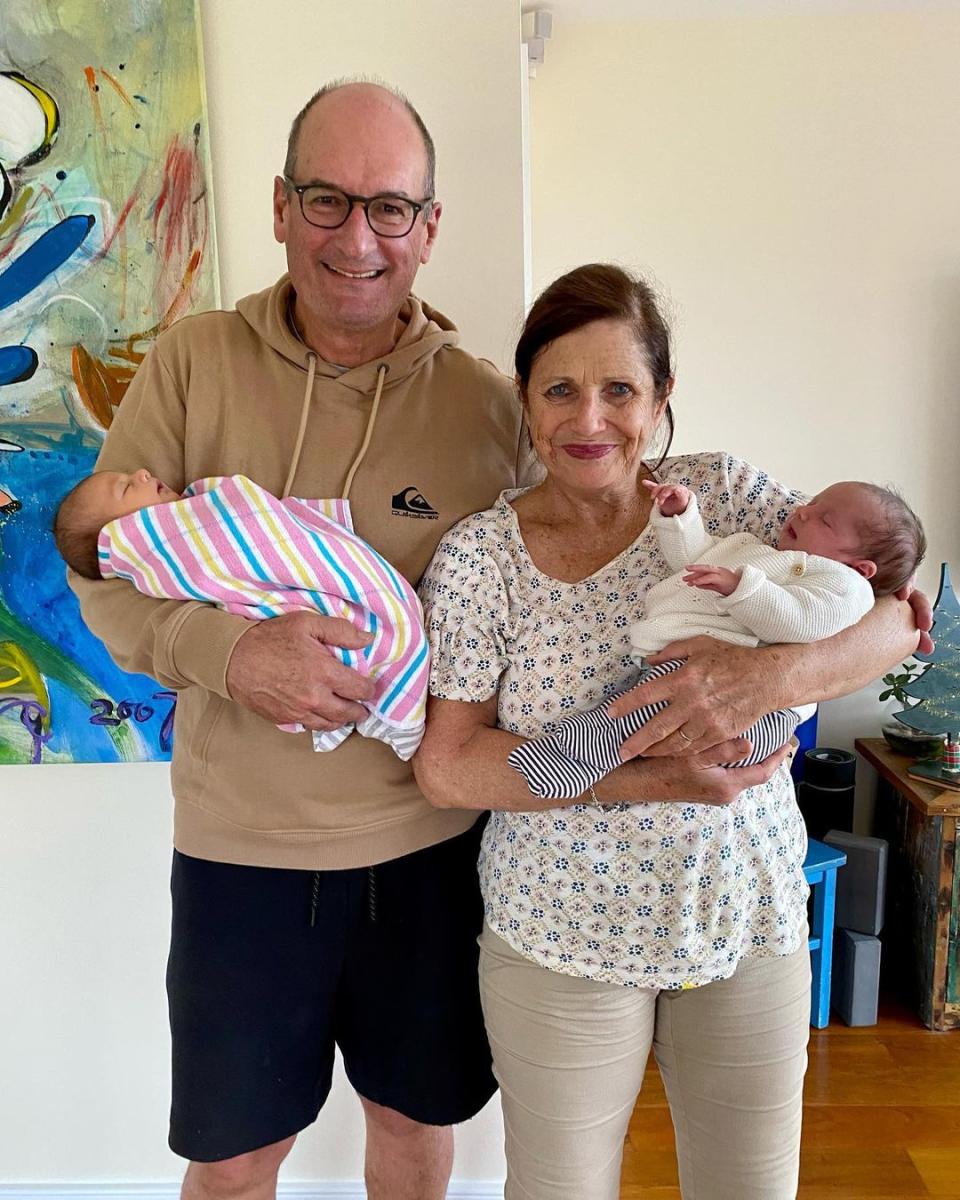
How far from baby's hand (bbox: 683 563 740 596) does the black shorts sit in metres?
0.55

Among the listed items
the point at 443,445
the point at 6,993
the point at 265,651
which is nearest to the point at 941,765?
the point at 443,445

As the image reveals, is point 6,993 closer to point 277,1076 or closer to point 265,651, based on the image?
point 277,1076

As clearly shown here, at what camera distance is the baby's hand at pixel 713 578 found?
1163 millimetres

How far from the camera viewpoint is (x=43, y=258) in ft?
5.65

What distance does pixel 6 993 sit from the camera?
200 cm

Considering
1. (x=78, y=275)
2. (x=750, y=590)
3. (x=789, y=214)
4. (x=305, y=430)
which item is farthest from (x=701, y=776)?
(x=789, y=214)

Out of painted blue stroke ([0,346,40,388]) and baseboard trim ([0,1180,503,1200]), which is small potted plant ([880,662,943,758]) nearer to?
baseboard trim ([0,1180,503,1200])

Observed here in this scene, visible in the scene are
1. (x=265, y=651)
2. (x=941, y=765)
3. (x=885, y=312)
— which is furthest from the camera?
(x=885, y=312)

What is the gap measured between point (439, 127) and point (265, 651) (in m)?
1.03

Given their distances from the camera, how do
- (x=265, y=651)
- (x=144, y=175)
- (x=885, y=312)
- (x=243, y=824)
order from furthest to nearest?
1. (x=885, y=312)
2. (x=144, y=175)
3. (x=243, y=824)
4. (x=265, y=651)

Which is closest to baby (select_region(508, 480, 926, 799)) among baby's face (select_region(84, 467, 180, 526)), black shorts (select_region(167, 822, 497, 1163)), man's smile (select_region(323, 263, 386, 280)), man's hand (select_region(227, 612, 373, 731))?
man's hand (select_region(227, 612, 373, 731))

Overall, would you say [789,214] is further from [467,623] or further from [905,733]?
[467,623]

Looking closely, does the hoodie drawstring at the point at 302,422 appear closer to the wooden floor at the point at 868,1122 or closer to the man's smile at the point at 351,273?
the man's smile at the point at 351,273

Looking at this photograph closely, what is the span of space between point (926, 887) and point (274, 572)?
90.1 inches
